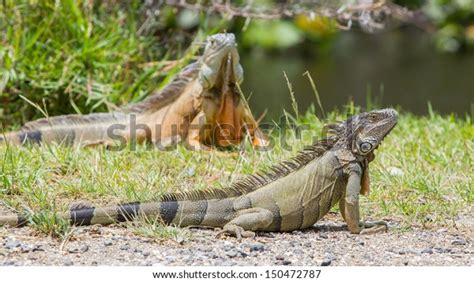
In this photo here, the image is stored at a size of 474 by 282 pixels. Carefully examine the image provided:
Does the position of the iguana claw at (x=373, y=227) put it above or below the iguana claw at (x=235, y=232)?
above

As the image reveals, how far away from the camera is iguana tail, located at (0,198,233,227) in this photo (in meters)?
5.09

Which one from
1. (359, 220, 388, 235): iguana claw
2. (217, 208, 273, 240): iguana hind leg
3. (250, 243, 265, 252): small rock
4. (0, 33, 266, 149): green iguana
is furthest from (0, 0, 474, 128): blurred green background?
(359, 220, 388, 235): iguana claw

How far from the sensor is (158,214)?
5.12 metres

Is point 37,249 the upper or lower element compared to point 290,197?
lower

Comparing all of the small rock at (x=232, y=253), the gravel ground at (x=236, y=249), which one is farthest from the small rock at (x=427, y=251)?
the small rock at (x=232, y=253)

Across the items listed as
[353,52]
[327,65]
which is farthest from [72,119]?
[353,52]

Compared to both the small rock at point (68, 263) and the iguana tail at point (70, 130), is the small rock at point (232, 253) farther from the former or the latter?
the iguana tail at point (70, 130)

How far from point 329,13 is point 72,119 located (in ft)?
9.50

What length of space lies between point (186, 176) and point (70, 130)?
6.11 ft

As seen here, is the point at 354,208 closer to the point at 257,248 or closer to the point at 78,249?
the point at 257,248

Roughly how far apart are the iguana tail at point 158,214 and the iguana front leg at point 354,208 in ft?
2.18

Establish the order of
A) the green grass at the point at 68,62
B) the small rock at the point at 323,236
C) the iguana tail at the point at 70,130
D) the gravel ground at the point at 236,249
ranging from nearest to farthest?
the gravel ground at the point at 236,249 < the small rock at the point at 323,236 < the iguana tail at the point at 70,130 < the green grass at the point at 68,62

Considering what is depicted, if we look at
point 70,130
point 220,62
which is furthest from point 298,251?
point 70,130

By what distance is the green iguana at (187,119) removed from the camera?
24.6 feet
